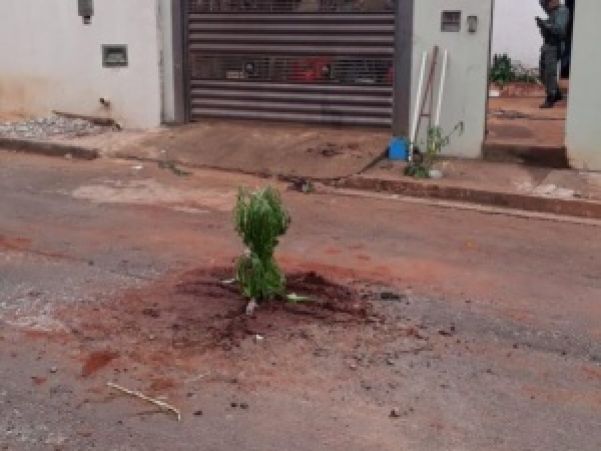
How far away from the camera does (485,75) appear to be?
31.1ft

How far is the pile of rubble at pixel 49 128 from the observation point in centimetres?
1163

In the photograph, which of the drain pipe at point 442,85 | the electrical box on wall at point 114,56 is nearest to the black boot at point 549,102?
the drain pipe at point 442,85

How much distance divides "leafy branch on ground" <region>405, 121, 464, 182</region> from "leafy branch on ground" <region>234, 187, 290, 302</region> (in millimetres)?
4079

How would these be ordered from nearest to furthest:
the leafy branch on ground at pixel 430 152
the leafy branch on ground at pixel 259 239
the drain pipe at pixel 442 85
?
1. the leafy branch on ground at pixel 259 239
2. the leafy branch on ground at pixel 430 152
3. the drain pipe at pixel 442 85

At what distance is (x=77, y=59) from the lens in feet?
39.1

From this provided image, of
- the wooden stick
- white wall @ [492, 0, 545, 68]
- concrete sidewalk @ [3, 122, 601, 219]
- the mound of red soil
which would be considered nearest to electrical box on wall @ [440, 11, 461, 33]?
concrete sidewalk @ [3, 122, 601, 219]

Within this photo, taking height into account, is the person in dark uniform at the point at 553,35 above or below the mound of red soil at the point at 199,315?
above

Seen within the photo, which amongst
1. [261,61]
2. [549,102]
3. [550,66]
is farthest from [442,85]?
[549,102]

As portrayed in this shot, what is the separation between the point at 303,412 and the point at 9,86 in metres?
9.86

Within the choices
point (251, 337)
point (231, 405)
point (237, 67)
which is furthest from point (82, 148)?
point (231, 405)

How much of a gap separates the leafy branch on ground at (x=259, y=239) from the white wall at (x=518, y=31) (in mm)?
10451

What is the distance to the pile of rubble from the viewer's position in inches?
458

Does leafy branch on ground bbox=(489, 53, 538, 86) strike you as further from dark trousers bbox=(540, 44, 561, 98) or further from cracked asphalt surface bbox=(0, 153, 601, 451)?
cracked asphalt surface bbox=(0, 153, 601, 451)

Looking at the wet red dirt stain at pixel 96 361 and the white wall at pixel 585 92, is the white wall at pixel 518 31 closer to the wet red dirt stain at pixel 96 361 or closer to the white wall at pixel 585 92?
the white wall at pixel 585 92
